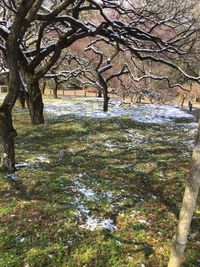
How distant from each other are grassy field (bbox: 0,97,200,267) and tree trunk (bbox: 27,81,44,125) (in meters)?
2.05

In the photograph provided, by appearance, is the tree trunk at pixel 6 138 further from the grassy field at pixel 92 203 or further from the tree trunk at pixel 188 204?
the tree trunk at pixel 188 204

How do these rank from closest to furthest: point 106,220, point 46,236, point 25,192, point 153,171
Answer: point 46,236, point 106,220, point 25,192, point 153,171

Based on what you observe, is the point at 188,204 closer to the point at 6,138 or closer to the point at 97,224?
the point at 97,224

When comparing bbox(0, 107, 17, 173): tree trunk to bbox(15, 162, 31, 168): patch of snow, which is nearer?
bbox(0, 107, 17, 173): tree trunk

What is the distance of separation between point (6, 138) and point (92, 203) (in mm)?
2844

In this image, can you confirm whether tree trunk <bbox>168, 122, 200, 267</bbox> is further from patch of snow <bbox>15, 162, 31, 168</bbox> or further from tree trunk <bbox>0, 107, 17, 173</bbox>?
patch of snow <bbox>15, 162, 31, 168</bbox>

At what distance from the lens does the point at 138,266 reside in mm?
5043

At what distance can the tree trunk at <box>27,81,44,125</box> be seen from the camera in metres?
13.8

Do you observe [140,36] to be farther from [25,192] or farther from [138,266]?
[138,266]

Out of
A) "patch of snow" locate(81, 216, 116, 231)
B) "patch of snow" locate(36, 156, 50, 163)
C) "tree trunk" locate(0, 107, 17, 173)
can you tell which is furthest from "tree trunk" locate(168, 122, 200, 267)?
"patch of snow" locate(36, 156, 50, 163)

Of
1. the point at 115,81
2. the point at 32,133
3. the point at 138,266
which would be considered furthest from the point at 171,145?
the point at 115,81

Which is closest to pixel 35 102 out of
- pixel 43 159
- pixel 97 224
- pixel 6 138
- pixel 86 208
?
pixel 43 159

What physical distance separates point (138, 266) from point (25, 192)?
3333mm

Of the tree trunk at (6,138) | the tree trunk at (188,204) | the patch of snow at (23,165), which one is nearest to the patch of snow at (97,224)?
the tree trunk at (188,204)
